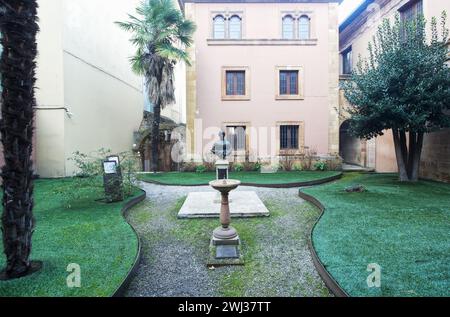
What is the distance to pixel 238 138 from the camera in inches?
608

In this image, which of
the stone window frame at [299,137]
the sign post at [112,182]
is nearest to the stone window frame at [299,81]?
the stone window frame at [299,137]

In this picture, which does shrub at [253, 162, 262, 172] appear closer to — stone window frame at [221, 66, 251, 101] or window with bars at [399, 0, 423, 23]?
stone window frame at [221, 66, 251, 101]

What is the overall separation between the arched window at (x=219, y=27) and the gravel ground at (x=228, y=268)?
36.1 feet

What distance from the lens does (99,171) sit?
8.58 meters

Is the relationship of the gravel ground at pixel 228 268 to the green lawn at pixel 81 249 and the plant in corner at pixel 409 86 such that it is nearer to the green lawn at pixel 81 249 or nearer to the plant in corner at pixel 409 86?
the green lawn at pixel 81 249

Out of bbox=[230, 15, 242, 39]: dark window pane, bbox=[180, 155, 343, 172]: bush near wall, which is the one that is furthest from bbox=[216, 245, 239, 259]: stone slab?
bbox=[230, 15, 242, 39]: dark window pane

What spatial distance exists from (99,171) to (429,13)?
42.7 feet

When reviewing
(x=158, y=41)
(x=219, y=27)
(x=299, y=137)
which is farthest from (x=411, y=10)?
(x=158, y=41)

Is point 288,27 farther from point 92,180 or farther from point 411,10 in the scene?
point 92,180

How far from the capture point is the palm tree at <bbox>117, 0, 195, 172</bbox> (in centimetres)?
1309

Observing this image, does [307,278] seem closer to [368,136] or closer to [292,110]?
[368,136]

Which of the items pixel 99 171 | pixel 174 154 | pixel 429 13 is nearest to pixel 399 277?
pixel 99 171

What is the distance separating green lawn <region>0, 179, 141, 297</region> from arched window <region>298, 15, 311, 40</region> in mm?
12910

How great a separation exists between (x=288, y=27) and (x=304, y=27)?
0.85 meters
